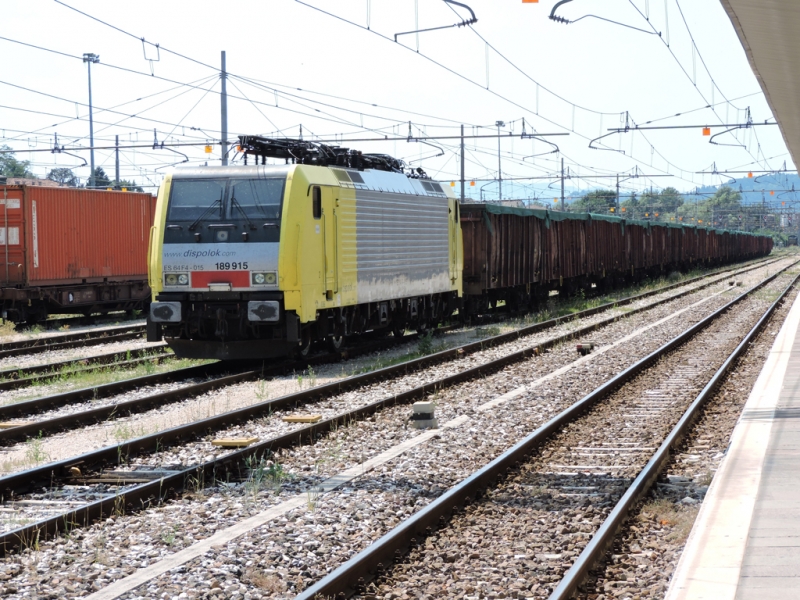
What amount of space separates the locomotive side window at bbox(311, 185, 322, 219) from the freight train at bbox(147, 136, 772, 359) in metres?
0.01

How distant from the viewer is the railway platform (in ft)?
16.7

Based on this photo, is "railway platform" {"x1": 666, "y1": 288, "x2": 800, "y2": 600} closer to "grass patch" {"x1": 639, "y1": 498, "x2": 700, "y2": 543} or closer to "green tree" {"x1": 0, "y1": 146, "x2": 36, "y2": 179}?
"grass patch" {"x1": 639, "y1": 498, "x2": 700, "y2": 543}

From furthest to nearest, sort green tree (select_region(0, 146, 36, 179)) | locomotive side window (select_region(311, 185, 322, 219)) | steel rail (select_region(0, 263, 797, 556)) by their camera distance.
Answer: green tree (select_region(0, 146, 36, 179)) < locomotive side window (select_region(311, 185, 322, 219)) < steel rail (select_region(0, 263, 797, 556))

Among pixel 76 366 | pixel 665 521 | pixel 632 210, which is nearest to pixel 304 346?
pixel 76 366

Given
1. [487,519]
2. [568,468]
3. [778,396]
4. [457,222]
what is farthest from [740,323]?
[487,519]

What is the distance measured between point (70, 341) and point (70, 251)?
5.36 m

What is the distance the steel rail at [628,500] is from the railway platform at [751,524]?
524 mm

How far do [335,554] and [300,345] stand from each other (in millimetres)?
9587

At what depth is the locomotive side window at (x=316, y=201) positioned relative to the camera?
49.0 ft

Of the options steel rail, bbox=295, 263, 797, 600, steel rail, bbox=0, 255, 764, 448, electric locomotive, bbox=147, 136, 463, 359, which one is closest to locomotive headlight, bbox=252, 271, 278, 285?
electric locomotive, bbox=147, 136, 463, 359

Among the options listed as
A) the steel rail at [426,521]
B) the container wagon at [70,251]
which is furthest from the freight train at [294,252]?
the container wagon at [70,251]

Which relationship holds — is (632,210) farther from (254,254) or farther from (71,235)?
(254,254)

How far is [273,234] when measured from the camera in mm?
14430

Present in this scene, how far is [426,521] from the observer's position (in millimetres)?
6777
